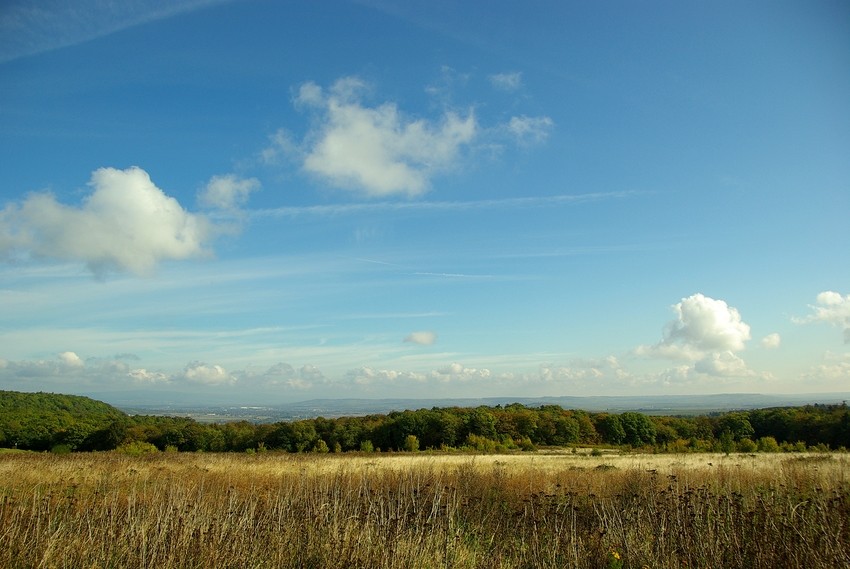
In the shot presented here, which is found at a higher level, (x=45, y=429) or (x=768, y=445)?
(x=768, y=445)

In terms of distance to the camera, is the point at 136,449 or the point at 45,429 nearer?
the point at 136,449

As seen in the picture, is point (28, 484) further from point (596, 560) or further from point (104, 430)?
point (104, 430)

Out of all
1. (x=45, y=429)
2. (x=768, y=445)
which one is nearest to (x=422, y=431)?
(x=768, y=445)

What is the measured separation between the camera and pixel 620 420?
9381cm

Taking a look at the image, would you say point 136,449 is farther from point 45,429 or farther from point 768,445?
point 768,445

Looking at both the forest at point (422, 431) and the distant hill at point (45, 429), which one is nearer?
the forest at point (422, 431)

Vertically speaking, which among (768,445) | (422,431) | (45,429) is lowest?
(422,431)

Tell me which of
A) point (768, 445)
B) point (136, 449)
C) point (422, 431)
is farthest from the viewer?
point (422, 431)

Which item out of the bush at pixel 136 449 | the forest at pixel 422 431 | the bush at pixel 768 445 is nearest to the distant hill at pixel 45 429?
the forest at pixel 422 431

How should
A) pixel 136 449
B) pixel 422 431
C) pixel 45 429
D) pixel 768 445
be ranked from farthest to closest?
pixel 45 429 → pixel 422 431 → pixel 136 449 → pixel 768 445

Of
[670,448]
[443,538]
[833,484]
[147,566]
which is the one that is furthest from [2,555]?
[670,448]

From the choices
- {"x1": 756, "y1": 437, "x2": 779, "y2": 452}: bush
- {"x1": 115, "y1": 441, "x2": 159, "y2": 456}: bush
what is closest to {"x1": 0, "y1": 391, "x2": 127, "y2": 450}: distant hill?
{"x1": 115, "y1": 441, "x2": 159, "y2": 456}: bush

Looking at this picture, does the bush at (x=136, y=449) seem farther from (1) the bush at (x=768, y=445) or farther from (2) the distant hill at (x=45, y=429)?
(1) the bush at (x=768, y=445)

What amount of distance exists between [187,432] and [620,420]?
72.0m
